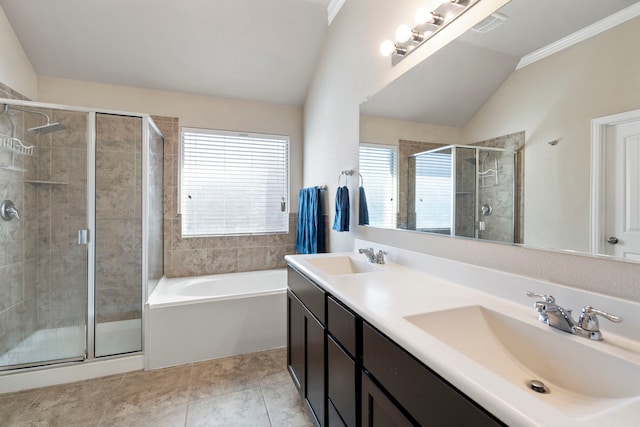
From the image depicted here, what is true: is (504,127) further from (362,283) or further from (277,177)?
(277,177)

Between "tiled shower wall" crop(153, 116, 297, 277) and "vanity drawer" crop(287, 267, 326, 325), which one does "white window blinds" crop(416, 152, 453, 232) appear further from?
"tiled shower wall" crop(153, 116, 297, 277)

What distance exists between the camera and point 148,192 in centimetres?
237

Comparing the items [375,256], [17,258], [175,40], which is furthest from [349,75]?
[17,258]

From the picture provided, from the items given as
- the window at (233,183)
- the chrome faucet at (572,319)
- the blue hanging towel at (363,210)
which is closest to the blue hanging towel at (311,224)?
the window at (233,183)

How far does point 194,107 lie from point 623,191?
3.26 meters

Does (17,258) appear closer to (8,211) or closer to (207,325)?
(8,211)

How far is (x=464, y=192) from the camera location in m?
1.29

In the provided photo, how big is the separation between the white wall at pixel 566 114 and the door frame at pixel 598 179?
0.01m

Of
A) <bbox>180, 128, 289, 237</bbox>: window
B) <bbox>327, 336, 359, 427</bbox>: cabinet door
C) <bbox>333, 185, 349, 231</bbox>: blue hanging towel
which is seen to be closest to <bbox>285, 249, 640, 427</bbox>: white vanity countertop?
<bbox>327, 336, 359, 427</bbox>: cabinet door

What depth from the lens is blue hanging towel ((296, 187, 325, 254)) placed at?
2.71 meters

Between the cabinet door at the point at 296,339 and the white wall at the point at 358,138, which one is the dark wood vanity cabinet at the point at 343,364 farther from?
the white wall at the point at 358,138

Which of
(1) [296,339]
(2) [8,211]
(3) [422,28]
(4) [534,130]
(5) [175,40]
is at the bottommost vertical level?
(1) [296,339]

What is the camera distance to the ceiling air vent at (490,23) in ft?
3.67

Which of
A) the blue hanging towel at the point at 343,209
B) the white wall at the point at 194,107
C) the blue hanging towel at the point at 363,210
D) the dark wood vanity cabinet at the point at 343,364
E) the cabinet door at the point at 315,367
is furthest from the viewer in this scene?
the white wall at the point at 194,107
